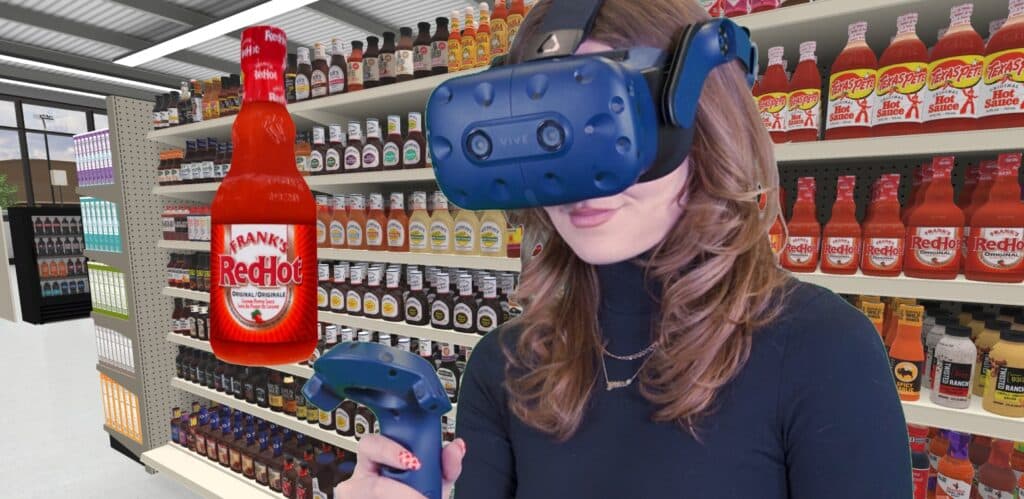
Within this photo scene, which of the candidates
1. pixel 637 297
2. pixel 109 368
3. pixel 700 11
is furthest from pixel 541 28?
pixel 109 368

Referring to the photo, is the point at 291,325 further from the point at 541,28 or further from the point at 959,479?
the point at 959,479

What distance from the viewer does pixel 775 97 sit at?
1.32 metres

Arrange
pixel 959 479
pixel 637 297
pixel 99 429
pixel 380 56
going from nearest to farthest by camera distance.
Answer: pixel 637 297
pixel 959 479
pixel 380 56
pixel 99 429

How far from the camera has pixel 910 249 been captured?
1.22 m

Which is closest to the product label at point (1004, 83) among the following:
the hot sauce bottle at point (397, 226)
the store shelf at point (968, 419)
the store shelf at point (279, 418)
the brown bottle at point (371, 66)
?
the store shelf at point (968, 419)

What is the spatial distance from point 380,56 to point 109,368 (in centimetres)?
290

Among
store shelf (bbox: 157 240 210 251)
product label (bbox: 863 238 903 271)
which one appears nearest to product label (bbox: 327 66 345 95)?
store shelf (bbox: 157 240 210 251)

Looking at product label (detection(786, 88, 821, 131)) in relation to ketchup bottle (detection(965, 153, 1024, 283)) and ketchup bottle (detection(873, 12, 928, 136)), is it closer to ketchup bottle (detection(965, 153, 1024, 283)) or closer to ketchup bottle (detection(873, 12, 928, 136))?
ketchup bottle (detection(873, 12, 928, 136))

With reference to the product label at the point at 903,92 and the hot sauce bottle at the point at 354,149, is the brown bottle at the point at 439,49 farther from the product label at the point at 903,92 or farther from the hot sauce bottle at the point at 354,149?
the product label at the point at 903,92

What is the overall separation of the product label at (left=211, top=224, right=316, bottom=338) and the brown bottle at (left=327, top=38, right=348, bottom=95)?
5.45 ft

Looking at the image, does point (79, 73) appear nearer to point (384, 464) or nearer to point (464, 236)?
point (464, 236)

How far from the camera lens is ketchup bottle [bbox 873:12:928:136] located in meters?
1.16

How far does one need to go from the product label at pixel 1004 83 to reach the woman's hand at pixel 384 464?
1.33 m

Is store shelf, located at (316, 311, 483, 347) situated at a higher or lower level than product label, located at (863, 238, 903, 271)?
lower
